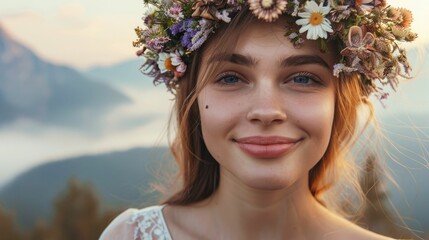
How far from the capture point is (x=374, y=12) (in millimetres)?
2666

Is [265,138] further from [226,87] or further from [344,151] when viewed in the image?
A: [344,151]

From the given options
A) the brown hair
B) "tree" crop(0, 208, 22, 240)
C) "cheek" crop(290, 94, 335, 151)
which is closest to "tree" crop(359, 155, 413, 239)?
the brown hair

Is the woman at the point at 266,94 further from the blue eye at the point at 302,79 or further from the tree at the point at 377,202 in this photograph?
the tree at the point at 377,202

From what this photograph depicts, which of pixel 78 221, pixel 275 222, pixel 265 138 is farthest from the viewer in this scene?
pixel 78 221

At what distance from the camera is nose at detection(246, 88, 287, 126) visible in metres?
2.46

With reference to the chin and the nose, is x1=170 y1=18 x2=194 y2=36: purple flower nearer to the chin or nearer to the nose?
the nose

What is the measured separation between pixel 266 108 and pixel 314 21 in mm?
344

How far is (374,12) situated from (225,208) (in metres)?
0.92

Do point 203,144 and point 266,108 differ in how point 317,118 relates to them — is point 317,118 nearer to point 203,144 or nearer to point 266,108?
point 266,108

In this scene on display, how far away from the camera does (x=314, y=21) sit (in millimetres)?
2543

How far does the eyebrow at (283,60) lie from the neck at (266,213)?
49cm

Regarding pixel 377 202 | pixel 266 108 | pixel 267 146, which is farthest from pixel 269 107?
pixel 377 202

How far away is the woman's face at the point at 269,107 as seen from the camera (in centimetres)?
251


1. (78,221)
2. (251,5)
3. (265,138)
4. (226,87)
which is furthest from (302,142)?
(78,221)
